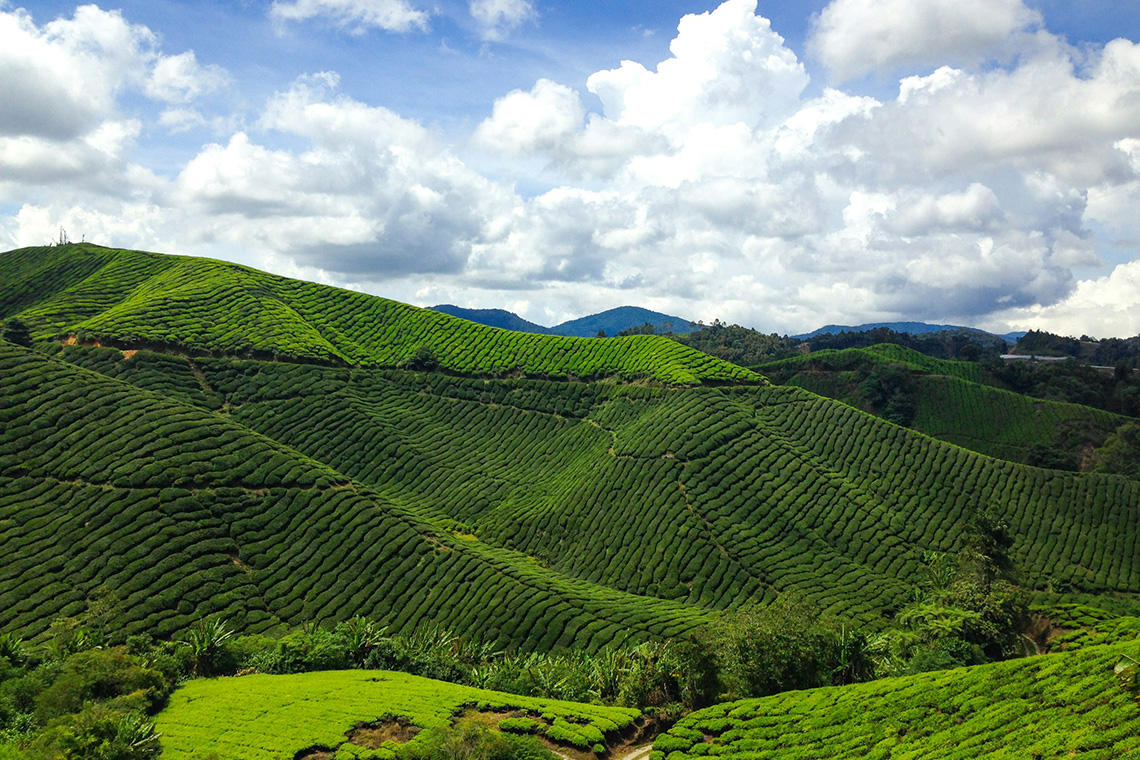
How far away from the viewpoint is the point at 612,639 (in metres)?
50.4

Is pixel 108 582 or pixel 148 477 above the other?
pixel 148 477

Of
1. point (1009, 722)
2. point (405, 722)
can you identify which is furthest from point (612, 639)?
point (1009, 722)

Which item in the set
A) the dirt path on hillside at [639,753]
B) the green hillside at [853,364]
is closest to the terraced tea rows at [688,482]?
the dirt path on hillside at [639,753]

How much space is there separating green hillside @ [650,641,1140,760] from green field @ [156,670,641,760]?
483cm

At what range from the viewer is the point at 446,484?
8612 centimetres

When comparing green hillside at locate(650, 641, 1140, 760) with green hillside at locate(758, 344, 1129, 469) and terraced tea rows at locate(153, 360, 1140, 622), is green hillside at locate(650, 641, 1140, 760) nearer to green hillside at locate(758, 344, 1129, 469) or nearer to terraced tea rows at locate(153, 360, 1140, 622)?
terraced tea rows at locate(153, 360, 1140, 622)

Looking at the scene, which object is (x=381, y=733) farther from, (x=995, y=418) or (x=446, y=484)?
(x=995, y=418)

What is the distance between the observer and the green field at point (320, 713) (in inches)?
1117

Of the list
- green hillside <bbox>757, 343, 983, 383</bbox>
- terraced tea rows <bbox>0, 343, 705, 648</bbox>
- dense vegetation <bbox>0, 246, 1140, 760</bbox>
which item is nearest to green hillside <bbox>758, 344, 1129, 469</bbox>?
green hillside <bbox>757, 343, 983, 383</bbox>

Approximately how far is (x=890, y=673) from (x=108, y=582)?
55069 mm

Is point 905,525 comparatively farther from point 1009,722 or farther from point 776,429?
point 1009,722

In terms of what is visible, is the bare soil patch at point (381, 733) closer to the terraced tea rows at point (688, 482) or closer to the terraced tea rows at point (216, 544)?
the terraced tea rows at point (216, 544)

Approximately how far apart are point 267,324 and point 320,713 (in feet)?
308

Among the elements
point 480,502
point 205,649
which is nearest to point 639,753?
point 205,649
